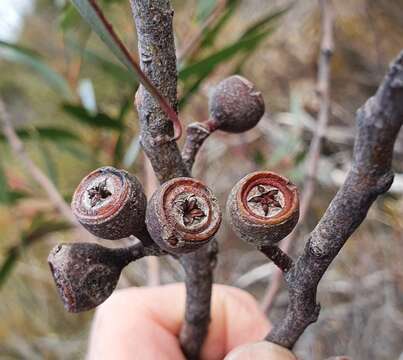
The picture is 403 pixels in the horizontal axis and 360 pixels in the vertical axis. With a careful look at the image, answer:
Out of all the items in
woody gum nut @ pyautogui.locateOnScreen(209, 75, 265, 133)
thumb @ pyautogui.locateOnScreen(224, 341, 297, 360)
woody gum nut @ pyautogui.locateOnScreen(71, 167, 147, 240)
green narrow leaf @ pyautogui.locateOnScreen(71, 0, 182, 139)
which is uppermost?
green narrow leaf @ pyautogui.locateOnScreen(71, 0, 182, 139)

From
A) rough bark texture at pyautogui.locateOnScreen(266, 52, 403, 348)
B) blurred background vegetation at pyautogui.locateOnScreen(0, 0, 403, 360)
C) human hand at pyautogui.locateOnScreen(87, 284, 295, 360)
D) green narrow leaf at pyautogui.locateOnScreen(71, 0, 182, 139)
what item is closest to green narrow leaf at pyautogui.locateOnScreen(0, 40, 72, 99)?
blurred background vegetation at pyautogui.locateOnScreen(0, 0, 403, 360)

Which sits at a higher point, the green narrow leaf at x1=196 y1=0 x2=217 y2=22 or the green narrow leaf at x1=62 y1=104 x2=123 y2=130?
the green narrow leaf at x1=196 y1=0 x2=217 y2=22

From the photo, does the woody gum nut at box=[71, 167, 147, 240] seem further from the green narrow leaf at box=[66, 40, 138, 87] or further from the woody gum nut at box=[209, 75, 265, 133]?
the green narrow leaf at box=[66, 40, 138, 87]

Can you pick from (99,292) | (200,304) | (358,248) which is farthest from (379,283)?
(99,292)

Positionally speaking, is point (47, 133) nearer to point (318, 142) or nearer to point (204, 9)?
point (204, 9)

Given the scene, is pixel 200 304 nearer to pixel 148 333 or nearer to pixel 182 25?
pixel 148 333

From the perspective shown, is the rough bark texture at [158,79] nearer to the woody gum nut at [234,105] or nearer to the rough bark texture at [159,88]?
the rough bark texture at [159,88]

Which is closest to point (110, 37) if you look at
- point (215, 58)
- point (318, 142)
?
point (215, 58)
